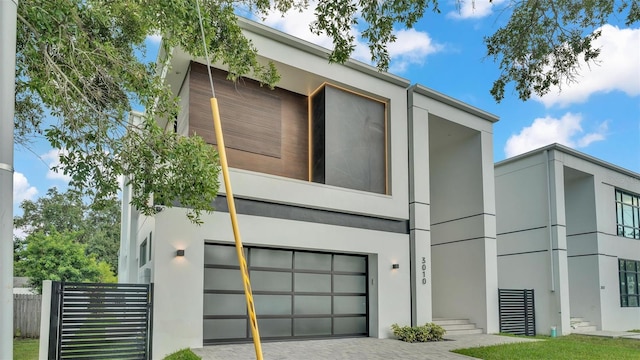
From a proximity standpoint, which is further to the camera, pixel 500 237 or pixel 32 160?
pixel 500 237

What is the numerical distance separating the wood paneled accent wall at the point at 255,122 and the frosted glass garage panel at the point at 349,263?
2448mm

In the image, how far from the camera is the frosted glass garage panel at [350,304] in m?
12.7

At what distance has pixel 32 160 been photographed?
25.2 ft

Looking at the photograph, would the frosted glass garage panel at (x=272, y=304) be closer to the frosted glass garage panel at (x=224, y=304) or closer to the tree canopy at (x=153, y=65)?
the frosted glass garage panel at (x=224, y=304)

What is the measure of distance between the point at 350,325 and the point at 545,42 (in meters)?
8.32

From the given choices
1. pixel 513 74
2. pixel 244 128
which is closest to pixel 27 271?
pixel 244 128

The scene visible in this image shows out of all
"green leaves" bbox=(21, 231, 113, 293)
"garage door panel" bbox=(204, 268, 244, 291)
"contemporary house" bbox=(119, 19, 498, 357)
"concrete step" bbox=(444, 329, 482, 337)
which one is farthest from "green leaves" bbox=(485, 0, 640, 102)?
"green leaves" bbox=(21, 231, 113, 293)

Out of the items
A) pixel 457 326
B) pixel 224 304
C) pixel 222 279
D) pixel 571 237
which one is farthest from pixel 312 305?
pixel 571 237

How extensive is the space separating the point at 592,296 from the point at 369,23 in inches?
643

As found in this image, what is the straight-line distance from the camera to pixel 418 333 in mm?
12625

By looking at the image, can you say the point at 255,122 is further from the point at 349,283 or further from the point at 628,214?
the point at 628,214

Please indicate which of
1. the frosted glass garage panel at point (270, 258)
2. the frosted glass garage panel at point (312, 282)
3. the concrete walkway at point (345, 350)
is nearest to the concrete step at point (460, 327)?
the concrete walkway at point (345, 350)

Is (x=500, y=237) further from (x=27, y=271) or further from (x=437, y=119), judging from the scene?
(x=27, y=271)

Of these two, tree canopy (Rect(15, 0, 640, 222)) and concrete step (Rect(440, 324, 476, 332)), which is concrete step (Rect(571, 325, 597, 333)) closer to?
concrete step (Rect(440, 324, 476, 332))
